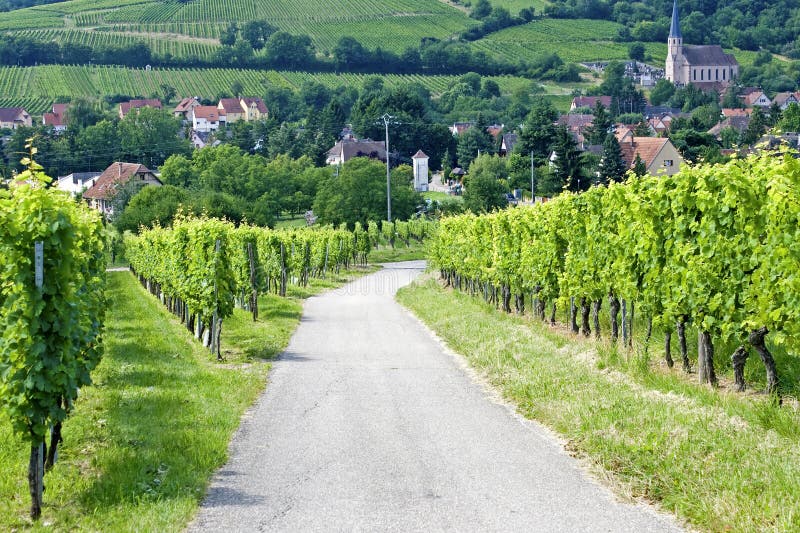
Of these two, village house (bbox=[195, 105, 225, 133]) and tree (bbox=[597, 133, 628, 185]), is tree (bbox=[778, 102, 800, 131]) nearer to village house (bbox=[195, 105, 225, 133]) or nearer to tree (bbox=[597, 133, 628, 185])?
tree (bbox=[597, 133, 628, 185])

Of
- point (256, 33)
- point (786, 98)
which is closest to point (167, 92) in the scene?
point (256, 33)

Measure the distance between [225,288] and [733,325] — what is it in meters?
10.0

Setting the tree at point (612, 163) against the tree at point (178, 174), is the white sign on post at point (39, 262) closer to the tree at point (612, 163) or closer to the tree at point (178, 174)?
the tree at point (612, 163)

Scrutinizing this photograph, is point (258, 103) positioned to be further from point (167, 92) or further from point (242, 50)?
point (242, 50)

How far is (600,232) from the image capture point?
17.1m

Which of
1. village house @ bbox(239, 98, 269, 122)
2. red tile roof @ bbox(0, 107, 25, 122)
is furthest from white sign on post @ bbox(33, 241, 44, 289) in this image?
village house @ bbox(239, 98, 269, 122)

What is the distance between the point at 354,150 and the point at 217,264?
116 meters

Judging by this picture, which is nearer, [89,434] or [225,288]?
[89,434]

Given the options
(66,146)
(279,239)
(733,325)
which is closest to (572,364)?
(733,325)

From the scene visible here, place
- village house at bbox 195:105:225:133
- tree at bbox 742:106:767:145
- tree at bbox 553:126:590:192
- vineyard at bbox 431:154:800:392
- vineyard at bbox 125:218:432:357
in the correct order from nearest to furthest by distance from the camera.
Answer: vineyard at bbox 431:154:800:392 → vineyard at bbox 125:218:432:357 → tree at bbox 553:126:590:192 → tree at bbox 742:106:767:145 → village house at bbox 195:105:225:133

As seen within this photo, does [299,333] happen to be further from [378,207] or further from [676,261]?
[378,207]

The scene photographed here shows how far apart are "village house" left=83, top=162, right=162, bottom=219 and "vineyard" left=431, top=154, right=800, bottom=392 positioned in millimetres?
83144

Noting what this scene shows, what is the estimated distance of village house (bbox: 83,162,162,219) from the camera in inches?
3866

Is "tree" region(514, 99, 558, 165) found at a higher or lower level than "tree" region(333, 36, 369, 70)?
lower
